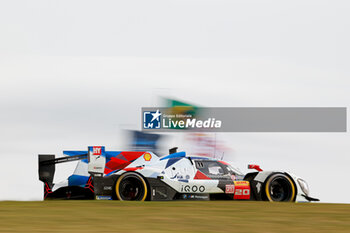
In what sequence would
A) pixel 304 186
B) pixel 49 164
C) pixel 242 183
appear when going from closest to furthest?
pixel 242 183, pixel 304 186, pixel 49 164

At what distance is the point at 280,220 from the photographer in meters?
8.38

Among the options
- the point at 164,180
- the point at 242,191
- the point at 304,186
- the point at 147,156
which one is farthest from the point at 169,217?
the point at 304,186

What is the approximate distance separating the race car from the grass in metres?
1.29

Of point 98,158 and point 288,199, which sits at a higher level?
point 98,158

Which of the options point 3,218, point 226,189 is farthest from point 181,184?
point 3,218

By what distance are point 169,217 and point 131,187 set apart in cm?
365

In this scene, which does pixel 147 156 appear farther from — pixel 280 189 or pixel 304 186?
pixel 304 186

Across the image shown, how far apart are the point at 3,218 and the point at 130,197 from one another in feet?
13.2

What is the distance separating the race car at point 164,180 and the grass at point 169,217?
1293 mm

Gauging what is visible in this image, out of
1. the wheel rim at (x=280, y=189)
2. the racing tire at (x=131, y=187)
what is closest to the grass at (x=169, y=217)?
the racing tire at (x=131, y=187)

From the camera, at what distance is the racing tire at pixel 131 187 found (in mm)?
12023

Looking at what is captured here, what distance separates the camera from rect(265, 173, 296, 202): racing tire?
12.2 meters

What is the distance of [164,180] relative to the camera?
1210 cm

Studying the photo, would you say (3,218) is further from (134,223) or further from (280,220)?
(280,220)
